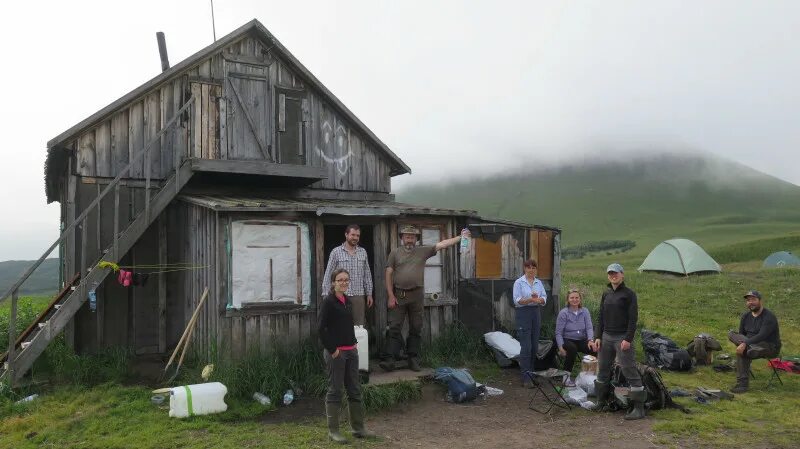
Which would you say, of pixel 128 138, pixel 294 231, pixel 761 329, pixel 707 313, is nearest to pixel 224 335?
pixel 294 231

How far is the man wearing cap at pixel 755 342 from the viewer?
8242 millimetres

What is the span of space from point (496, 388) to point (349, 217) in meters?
3.56

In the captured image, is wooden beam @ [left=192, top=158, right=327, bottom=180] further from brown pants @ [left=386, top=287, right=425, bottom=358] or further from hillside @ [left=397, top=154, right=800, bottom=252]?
hillside @ [left=397, top=154, right=800, bottom=252]

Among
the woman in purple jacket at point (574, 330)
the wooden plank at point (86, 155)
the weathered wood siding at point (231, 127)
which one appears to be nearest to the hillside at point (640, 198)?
the weathered wood siding at point (231, 127)

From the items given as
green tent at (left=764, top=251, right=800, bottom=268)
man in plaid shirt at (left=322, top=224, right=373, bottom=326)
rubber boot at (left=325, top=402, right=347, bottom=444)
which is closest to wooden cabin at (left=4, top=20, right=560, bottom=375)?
man in plaid shirt at (left=322, top=224, right=373, bottom=326)

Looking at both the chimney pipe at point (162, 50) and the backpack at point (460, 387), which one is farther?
the chimney pipe at point (162, 50)

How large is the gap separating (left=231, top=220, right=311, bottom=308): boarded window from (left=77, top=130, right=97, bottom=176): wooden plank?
10.8ft

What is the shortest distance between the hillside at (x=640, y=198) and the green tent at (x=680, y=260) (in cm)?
4240

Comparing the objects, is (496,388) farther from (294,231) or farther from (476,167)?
(476,167)

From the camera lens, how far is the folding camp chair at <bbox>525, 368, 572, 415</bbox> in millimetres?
7469

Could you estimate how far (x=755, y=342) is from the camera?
27.3 ft

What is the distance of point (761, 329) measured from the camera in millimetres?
8383

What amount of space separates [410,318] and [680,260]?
1744 cm

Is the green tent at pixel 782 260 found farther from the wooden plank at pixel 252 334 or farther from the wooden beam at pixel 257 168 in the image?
the wooden plank at pixel 252 334
